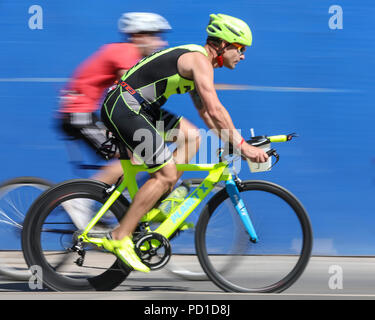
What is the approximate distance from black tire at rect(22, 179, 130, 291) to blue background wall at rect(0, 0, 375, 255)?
66.3 inches

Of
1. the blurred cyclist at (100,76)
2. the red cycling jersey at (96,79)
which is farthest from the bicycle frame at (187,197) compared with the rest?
the red cycling jersey at (96,79)

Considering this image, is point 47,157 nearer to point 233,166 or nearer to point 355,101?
point 233,166

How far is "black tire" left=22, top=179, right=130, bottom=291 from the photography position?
4094mm

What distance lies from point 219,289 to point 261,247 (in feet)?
1.49

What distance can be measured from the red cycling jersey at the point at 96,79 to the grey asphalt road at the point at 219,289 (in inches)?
51.8

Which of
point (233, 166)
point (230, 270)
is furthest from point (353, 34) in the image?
point (230, 270)

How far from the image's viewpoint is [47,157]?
19.1ft

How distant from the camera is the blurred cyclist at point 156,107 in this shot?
390 cm

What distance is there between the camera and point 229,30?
13.0ft

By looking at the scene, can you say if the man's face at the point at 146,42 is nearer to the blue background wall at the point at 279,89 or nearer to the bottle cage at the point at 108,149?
the bottle cage at the point at 108,149
